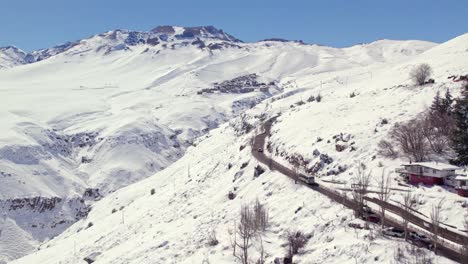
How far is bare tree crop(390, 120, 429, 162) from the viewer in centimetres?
4204

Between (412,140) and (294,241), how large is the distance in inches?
704

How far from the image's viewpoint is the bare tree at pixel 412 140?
42041 mm

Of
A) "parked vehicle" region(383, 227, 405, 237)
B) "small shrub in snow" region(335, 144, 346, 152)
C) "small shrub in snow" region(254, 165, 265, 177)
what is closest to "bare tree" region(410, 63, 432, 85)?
"small shrub in snow" region(335, 144, 346, 152)

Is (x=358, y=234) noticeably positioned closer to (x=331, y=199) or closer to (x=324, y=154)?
(x=331, y=199)

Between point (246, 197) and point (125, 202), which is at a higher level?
point (246, 197)

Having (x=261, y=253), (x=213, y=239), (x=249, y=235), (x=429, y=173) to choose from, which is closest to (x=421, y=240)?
(x=429, y=173)

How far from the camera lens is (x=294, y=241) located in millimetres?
33812

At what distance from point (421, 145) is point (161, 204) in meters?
36.4

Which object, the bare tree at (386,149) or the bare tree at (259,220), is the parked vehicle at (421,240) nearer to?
the bare tree at (259,220)

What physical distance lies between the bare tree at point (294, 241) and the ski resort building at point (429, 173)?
11.4m

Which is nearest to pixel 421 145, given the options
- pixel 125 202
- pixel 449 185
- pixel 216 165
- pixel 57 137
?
pixel 449 185

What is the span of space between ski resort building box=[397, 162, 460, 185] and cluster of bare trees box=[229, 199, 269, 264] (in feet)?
43.9

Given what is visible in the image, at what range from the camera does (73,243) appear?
67188mm

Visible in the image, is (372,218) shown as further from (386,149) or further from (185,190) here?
(185,190)
